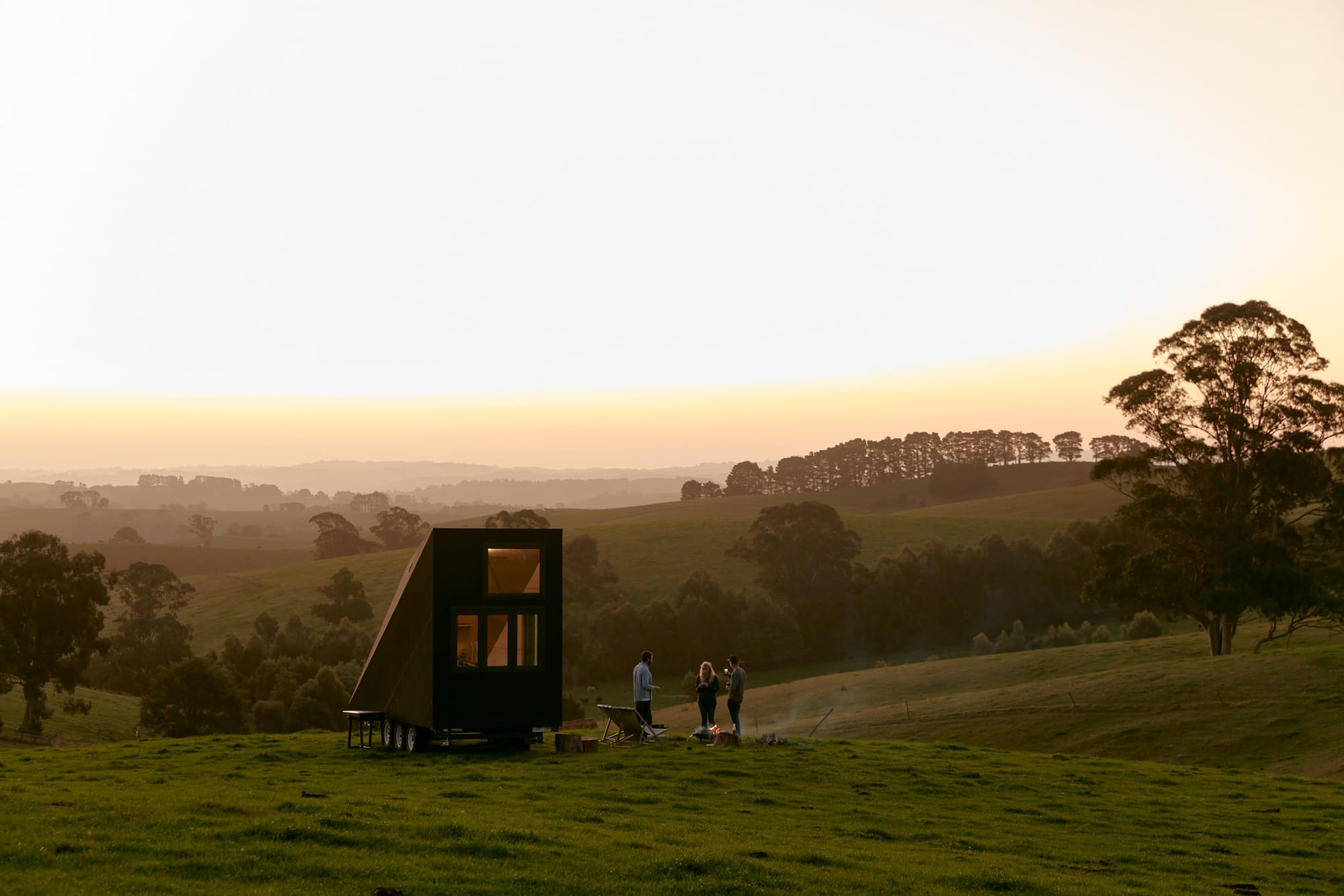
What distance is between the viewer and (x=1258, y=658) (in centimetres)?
4591

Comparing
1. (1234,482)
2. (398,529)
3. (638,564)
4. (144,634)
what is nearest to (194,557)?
(398,529)

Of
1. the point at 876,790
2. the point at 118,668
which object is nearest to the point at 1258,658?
the point at 876,790

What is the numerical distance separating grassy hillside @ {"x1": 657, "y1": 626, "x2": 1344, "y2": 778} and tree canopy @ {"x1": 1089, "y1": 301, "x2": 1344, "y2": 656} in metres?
3.88

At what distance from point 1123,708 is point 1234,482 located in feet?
61.4

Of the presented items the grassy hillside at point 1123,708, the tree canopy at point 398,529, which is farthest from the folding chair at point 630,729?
the tree canopy at point 398,529

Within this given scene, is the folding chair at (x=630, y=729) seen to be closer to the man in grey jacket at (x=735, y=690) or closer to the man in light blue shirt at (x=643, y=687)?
the man in light blue shirt at (x=643, y=687)

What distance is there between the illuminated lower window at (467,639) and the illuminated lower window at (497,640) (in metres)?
0.27

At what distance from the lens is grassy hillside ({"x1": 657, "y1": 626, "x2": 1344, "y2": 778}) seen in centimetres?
3591

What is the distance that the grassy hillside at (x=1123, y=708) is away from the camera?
118ft

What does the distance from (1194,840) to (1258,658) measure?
2989 centimetres

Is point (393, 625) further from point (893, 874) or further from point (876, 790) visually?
point (893, 874)

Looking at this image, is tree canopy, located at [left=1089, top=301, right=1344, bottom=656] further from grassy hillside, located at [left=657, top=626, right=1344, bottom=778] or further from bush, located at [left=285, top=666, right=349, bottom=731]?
bush, located at [left=285, top=666, right=349, bottom=731]

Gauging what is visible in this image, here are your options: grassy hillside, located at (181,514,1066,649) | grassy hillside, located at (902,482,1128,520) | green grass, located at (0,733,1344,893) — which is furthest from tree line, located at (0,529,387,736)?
grassy hillside, located at (902,482,1128,520)

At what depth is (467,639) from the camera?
2662cm
